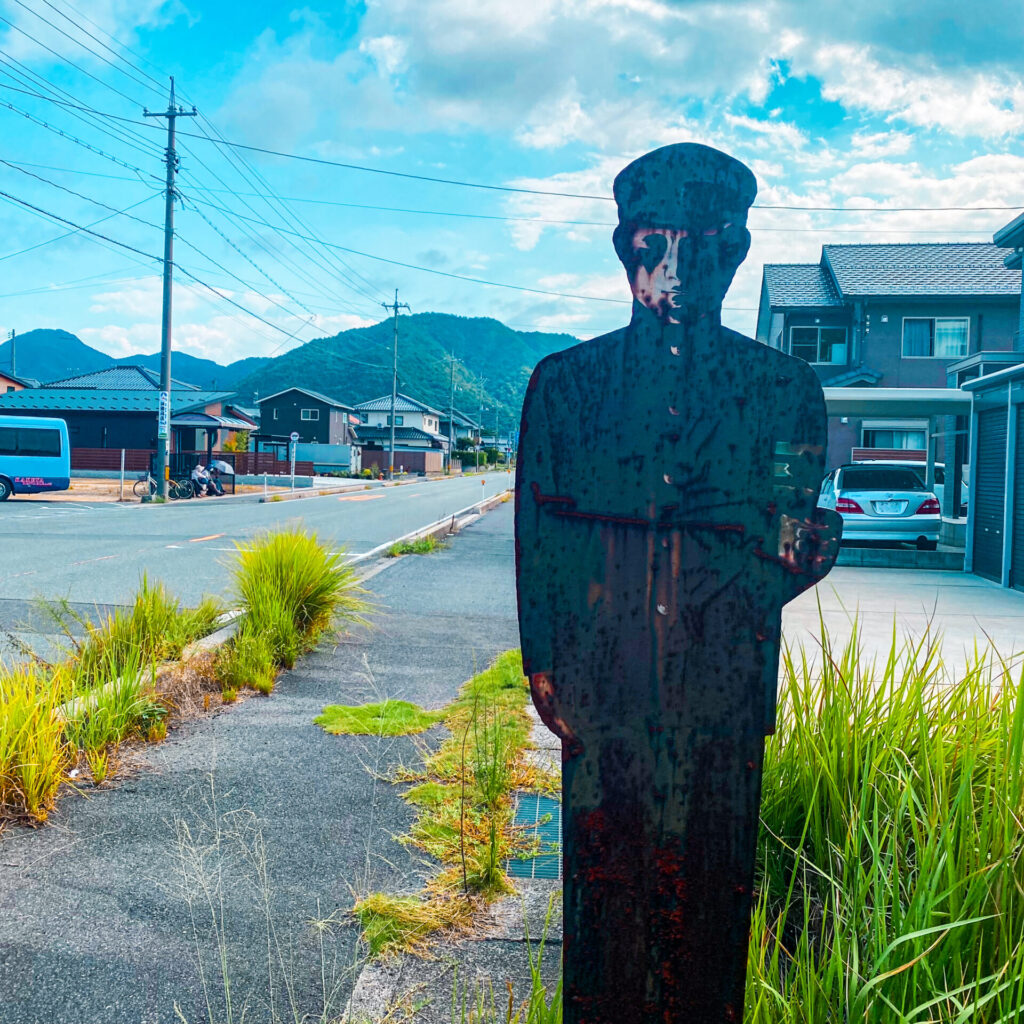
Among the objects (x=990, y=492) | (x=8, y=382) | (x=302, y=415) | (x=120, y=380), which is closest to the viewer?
(x=990, y=492)

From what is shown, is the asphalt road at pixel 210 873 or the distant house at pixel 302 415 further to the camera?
the distant house at pixel 302 415

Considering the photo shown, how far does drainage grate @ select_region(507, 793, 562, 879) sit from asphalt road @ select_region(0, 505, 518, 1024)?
385 millimetres

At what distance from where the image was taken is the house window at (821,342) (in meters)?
31.5

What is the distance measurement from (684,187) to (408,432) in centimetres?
9768

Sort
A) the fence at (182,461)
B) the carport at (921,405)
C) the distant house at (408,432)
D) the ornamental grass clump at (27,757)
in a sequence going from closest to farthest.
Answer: the ornamental grass clump at (27,757)
the carport at (921,405)
the fence at (182,461)
the distant house at (408,432)

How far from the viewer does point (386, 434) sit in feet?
316

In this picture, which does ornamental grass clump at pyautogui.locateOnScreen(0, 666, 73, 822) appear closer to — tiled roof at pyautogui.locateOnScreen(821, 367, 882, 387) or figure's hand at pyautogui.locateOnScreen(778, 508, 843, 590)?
figure's hand at pyautogui.locateOnScreen(778, 508, 843, 590)

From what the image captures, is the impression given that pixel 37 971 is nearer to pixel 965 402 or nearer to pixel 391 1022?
pixel 391 1022

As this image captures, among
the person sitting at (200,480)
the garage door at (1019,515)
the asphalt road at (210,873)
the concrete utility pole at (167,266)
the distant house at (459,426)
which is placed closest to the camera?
the asphalt road at (210,873)

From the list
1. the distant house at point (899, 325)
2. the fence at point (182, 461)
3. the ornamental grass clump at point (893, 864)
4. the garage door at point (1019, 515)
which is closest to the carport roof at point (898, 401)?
the garage door at point (1019, 515)

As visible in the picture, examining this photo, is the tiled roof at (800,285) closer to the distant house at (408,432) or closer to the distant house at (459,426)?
the distant house at (408,432)

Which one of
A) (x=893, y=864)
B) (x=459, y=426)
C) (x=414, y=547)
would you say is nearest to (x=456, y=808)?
(x=893, y=864)

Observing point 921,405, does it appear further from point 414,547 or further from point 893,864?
point 893,864

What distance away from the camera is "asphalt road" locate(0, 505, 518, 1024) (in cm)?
250
